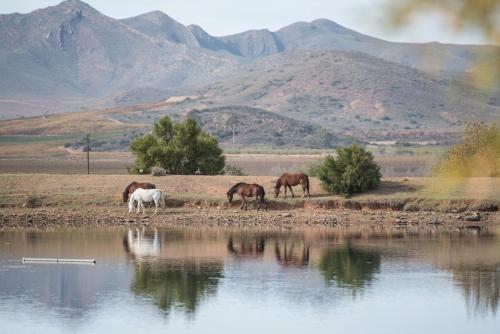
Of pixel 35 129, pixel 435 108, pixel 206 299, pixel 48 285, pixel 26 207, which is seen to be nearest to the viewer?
pixel 206 299

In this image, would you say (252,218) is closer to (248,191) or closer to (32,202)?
(248,191)

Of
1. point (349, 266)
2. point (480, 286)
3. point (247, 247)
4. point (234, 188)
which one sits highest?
point (234, 188)

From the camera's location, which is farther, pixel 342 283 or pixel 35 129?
pixel 35 129

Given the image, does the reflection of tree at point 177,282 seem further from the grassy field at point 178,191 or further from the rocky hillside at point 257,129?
the rocky hillside at point 257,129

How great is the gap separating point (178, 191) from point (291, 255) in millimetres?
15514

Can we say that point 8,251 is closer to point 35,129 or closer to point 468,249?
point 468,249

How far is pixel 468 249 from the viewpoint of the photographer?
3092 cm

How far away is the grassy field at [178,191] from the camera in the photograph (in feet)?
138

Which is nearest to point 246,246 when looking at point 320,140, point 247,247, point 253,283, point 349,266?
point 247,247

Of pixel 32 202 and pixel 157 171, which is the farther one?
pixel 157 171

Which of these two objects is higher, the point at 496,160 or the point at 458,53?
the point at 458,53

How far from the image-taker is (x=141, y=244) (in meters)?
32.3

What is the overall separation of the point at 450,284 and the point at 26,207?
82.6 feet

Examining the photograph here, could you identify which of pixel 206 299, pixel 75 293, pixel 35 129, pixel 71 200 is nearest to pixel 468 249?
pixel 206 299
